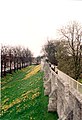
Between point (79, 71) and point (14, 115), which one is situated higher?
point (79, 71)

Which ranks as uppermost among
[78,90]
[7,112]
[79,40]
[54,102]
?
[79,40]

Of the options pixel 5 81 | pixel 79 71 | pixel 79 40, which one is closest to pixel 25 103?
pixel 79 71

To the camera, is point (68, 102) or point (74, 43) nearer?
point (68, 102)

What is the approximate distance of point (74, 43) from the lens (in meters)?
40.2

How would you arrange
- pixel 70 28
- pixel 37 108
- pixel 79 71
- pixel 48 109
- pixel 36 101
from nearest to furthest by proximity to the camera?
pixel 48 109, pixel 37 108, pixel 36 101, pixel 79 71, pixel 70 28

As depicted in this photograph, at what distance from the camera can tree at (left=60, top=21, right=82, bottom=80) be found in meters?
38.5

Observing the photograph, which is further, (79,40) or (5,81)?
(5,81)

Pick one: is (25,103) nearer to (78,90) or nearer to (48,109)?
(48,109)

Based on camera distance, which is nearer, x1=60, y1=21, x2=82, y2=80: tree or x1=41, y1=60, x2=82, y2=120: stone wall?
x1=41, y1=60, x2=82, y2=120: stone wall

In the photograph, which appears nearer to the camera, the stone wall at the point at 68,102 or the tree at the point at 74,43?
the stone wall at the point at 68,102

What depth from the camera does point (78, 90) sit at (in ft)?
48.5

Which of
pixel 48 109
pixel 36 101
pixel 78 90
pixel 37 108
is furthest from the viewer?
pixel 36 101

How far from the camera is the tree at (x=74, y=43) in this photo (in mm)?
38463

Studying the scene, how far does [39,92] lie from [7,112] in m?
5.94
